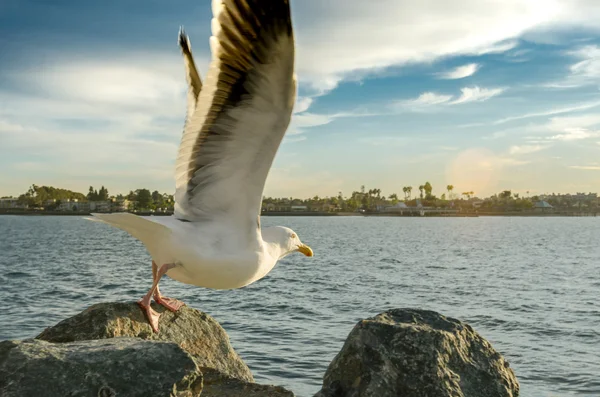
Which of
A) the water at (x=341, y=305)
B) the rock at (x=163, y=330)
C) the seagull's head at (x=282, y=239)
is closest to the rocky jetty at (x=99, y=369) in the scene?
the rock at (x=163, y=330)

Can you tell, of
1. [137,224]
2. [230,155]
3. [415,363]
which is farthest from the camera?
[415,363]

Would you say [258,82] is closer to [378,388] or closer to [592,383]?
[378,388]

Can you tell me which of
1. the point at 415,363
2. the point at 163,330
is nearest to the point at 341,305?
the point at 163,330

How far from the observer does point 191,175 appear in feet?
21.2

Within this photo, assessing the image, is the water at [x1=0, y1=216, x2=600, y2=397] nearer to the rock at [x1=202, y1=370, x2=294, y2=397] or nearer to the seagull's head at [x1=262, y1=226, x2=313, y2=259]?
the rock at [x1=202, y1=370, x2=294, y2=397]

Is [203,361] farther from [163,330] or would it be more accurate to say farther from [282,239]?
[282,239]

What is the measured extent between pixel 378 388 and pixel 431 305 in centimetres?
1995

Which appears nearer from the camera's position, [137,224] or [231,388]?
[137,224]

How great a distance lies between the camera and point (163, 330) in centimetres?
820

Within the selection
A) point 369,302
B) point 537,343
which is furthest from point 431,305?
point 537,343

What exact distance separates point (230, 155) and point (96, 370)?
94.8 inches

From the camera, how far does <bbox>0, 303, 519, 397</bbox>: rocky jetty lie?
5.90 metres

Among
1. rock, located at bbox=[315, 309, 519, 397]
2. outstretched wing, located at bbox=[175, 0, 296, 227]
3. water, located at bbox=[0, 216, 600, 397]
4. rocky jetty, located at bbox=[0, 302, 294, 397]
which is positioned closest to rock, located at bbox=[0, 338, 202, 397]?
rocky jetty, located at bbox=[0, 302, 294, 397]

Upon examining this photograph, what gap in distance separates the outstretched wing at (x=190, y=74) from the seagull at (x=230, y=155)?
1935mm
